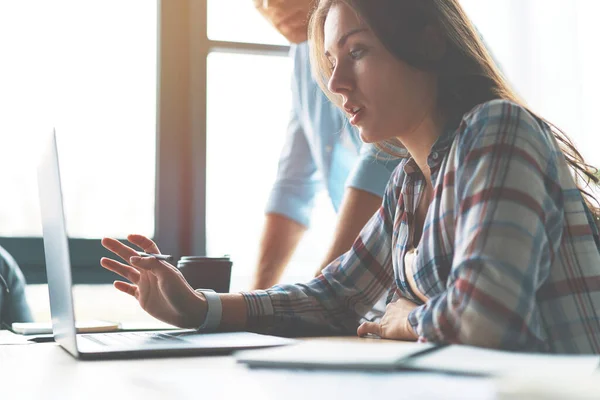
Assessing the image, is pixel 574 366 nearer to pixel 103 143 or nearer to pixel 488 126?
pixel 488 126

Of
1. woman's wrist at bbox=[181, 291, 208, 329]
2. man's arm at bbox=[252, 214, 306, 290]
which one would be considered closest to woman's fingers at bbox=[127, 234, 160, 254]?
woman's wrist at bbox=[181, 291, 208, 329]

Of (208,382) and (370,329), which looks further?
(370,329)

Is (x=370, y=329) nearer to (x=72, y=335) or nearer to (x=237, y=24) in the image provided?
(x=72, y=335)

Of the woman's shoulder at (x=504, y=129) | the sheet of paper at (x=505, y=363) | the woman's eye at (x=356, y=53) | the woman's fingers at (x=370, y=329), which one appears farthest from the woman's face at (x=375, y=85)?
the sheet of paper at (x=505, y=363)

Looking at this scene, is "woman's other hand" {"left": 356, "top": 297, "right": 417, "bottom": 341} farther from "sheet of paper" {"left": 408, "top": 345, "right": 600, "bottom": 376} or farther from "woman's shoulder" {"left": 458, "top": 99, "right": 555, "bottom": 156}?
"sheet of paper" {"left": 408, "top": 345, "right": 600, "bottom": 376}

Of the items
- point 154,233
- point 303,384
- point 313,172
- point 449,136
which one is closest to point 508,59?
point 313,172

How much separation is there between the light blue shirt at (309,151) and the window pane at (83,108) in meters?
0.52

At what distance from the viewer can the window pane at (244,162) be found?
7.54 ft

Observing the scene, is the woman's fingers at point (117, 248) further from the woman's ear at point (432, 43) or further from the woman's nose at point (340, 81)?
the woman's ear at point (432, 43)

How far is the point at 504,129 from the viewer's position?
90 centimetres

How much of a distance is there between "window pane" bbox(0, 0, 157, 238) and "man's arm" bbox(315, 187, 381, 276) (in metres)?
0.91

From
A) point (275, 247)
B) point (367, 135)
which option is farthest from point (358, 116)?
point (275, 247)

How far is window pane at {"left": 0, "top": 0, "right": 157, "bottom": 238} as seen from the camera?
7.07 feet

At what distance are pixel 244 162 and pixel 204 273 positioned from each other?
1038 millimetres
